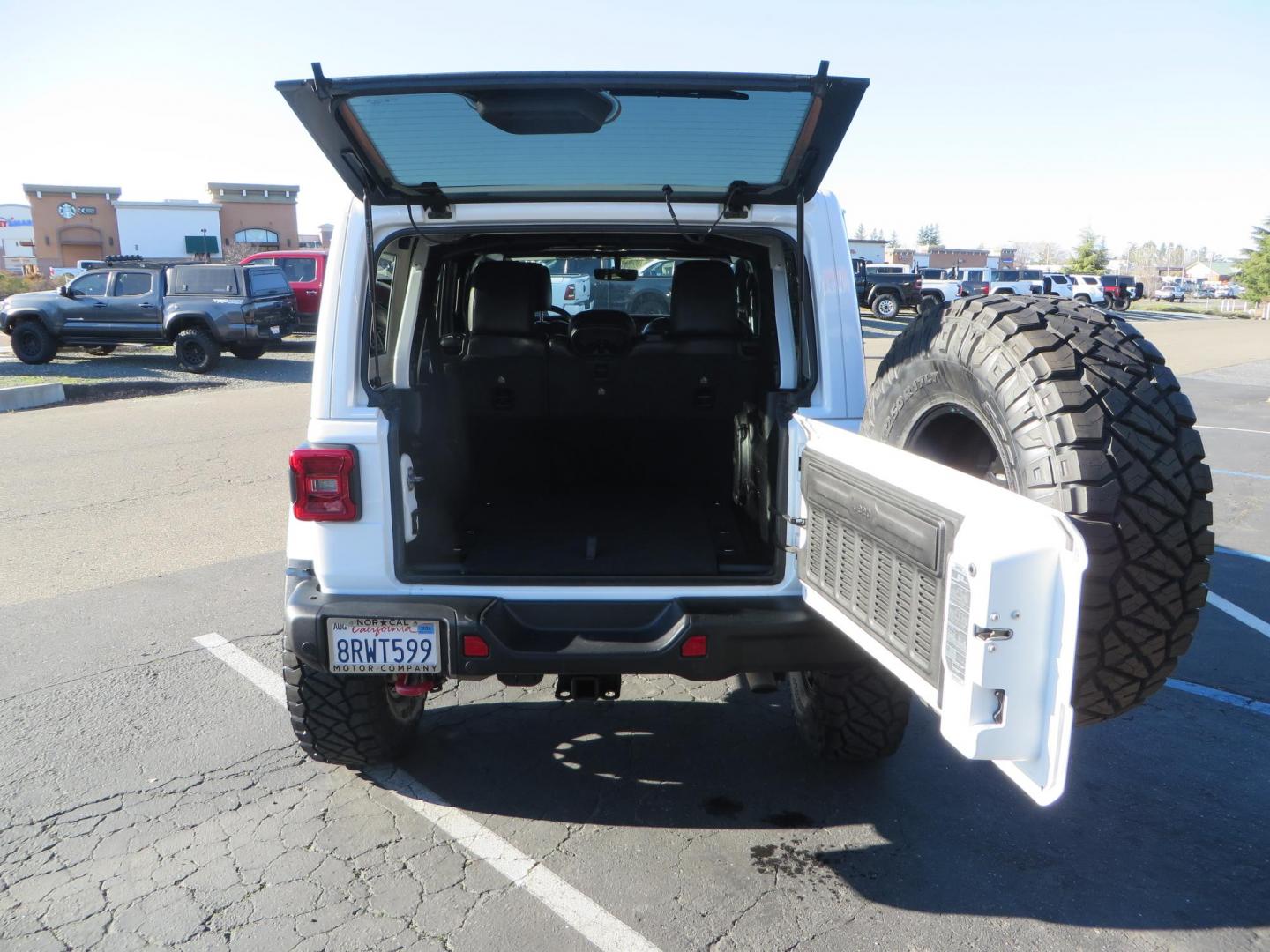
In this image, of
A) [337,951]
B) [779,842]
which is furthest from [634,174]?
[337,951]

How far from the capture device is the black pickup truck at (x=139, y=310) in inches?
654

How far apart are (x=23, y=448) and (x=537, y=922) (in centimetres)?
936

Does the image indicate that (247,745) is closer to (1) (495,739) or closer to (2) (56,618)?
(1) (495,739)

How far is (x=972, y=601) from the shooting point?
6.46 feet

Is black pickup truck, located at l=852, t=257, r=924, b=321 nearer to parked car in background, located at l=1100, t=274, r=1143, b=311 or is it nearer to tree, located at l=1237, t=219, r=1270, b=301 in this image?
parked car in background, located at l=1100, t=274, r=1143, b=311

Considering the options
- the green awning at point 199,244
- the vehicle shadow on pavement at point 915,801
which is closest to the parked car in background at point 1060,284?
the vehicle shadow on pavement at point 915,801

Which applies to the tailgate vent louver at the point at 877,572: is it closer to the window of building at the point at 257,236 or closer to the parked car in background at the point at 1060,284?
the parked car in background at the point at 1060,284

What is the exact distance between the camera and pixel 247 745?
12.1ft

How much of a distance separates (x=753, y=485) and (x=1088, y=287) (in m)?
49.2

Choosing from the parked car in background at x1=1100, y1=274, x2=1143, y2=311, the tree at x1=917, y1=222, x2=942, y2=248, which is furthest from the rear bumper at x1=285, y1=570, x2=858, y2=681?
the tree at x1=917, y1=222, x2=942, y2=248

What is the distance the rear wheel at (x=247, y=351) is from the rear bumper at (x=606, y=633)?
50.6 feet

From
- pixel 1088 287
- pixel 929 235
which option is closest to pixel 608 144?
pixel 1088 287

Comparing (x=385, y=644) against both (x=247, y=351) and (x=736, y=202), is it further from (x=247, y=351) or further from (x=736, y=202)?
(x=247, y=351)

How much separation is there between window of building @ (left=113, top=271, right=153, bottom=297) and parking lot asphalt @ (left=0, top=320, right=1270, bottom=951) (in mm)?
13747
